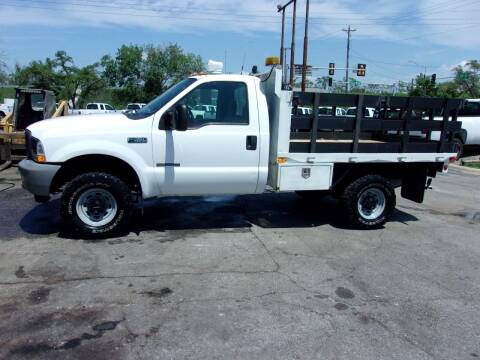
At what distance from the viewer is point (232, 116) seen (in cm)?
613

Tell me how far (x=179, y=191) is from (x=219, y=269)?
1.42 metres

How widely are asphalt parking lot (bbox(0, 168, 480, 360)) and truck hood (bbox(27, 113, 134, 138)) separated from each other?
1.40 metres

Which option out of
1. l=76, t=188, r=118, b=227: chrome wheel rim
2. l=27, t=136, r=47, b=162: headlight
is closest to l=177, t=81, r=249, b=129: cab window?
l=76, t=188, r=118, b=227: chrome wheel rim

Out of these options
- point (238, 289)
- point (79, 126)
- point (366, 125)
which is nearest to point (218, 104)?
point (79, 126)

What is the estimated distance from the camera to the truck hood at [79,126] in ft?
18.3

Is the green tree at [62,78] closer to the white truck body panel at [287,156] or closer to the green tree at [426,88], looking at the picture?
the green tree at [426,88]

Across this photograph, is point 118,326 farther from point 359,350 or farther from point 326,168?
point 326,168

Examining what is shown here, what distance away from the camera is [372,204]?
22.9ft

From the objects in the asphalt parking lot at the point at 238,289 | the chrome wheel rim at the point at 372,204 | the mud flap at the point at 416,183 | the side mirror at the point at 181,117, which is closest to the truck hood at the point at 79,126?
the side mirror at the point at 181,117

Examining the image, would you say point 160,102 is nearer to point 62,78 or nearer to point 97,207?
point 97,207

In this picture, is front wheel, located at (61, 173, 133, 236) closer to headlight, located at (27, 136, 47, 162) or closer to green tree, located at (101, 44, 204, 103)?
headlight, located at (27, 136, 47, 162)

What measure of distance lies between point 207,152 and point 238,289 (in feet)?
6.82

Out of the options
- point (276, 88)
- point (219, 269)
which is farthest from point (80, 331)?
point (276, 88)

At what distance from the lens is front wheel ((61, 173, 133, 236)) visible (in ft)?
18.9
